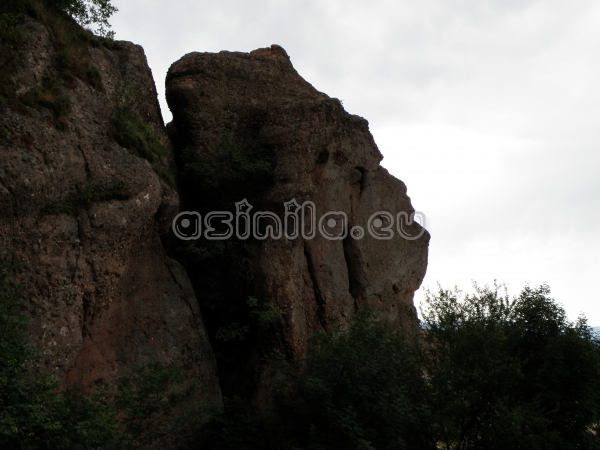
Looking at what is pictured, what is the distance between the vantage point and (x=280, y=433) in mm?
14414

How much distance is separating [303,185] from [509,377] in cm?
910

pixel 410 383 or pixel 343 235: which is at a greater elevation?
pixel 343 235

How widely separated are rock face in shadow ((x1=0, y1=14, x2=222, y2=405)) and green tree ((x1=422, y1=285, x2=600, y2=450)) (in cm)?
742

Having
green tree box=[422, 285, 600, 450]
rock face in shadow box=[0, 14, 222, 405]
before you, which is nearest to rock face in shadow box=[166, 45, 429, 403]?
rock face in shadow box=[0, 14, 222, 405]

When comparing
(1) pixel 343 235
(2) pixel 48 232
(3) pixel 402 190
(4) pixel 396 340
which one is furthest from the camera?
(3) pixel 402 190

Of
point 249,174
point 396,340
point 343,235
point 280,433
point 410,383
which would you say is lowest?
point 280,433

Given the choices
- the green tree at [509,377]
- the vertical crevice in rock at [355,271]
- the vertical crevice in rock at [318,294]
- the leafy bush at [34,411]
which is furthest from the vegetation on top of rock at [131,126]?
the green tree at [509,377]

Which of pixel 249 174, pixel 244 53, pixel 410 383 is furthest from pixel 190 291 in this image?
pixel 244 53

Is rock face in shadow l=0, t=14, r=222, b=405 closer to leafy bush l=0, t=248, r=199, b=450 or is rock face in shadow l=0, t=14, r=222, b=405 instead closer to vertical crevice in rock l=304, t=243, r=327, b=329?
leafy bush l=0, t=248, r=199, b=450

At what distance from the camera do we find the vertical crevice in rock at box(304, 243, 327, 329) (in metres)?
17.9

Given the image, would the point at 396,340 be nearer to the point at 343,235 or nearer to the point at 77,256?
the point at 343,235

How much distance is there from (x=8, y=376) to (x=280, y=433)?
889 cm

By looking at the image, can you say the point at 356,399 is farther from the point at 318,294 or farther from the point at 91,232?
the point at 91,232

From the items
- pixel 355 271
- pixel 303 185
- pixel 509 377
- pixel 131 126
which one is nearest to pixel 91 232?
pixel 131 126
